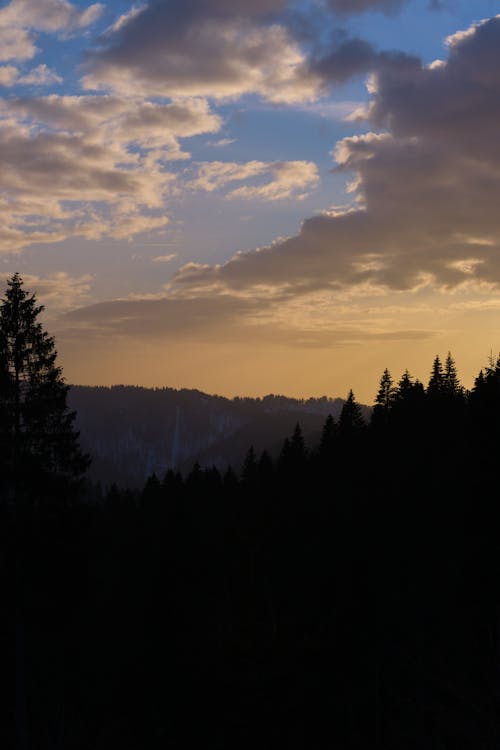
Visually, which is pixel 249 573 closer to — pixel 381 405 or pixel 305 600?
pixel 305 600

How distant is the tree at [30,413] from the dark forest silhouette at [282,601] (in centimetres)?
8

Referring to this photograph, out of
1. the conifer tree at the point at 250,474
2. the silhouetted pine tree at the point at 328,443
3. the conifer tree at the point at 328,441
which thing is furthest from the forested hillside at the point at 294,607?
the conifer tree at the point at 328,441

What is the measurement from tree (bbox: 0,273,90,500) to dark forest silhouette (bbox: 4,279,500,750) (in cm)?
8

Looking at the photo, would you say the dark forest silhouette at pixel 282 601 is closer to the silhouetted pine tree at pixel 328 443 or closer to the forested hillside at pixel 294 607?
the forested hillside at pixel 294 607

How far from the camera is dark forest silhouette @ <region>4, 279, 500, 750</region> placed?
1991 centimetres

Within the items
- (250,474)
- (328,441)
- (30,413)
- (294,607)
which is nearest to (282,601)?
(294,607)

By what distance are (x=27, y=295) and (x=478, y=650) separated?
2034cm

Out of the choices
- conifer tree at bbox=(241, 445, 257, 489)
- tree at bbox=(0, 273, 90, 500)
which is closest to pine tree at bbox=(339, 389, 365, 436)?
conifer tree at bbox=(241, 445, 257, 489)

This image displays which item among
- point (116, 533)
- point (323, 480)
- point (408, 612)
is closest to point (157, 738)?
point (408, 612)

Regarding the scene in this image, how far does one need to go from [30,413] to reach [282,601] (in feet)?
94.5

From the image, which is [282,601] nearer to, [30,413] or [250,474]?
[250,474]

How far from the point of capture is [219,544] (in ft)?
167

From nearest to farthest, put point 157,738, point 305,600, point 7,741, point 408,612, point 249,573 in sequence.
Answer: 1. point 7,741
2. point 157,738
3. point 408,612
4. point 305,600
5. point 249,573

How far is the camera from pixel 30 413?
65.6ft
